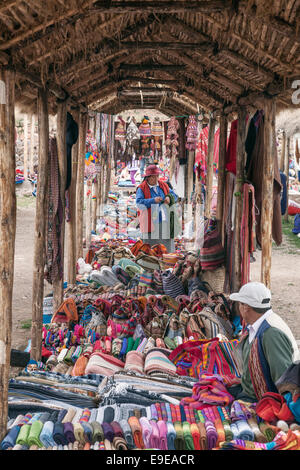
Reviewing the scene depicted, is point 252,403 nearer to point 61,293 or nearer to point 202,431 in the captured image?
point 202,431

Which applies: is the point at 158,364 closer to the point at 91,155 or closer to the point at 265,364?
the point at 265,364

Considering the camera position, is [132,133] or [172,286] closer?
[172,286]

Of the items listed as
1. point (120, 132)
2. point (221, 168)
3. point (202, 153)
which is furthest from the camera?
point (120, 132)

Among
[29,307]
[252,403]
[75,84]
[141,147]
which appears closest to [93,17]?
[75,84]

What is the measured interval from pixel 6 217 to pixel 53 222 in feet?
7.47

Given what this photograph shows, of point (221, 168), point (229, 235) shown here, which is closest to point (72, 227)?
point (229, 235)

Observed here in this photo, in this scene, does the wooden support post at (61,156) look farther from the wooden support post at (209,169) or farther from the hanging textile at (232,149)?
the wooden support post at (209,169)

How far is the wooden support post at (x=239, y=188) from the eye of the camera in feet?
19.2

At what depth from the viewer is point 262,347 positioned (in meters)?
2.83

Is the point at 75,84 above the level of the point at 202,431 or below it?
above

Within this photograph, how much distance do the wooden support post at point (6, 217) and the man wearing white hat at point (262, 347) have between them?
5.20 feet

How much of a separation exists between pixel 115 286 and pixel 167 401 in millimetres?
3497

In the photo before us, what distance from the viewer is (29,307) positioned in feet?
23.7

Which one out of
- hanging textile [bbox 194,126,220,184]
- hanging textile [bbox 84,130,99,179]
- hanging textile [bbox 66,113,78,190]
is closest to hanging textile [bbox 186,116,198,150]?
hanging textile [bbox 194,126,220,184]
